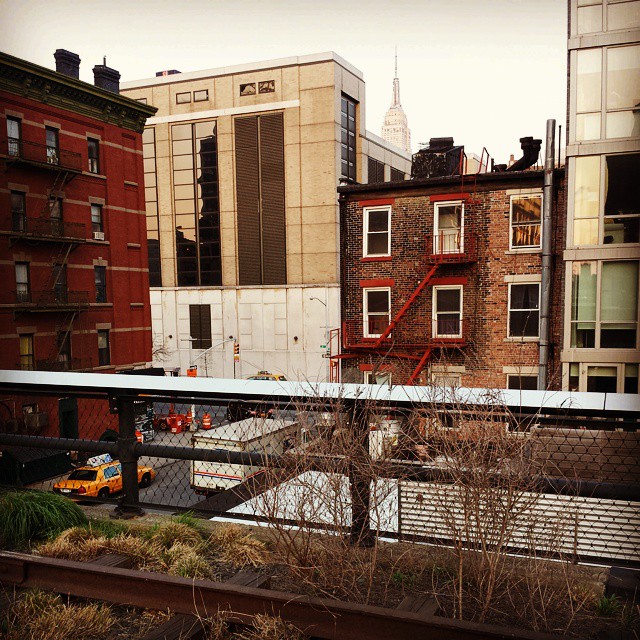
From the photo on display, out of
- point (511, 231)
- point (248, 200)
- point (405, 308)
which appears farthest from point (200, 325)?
point (511, 231)

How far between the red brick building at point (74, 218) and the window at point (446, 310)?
25.0 feet

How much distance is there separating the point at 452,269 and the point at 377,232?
2.37 metres

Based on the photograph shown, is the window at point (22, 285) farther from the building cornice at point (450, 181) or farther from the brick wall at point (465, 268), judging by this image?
the building cornice at point (450, 181)

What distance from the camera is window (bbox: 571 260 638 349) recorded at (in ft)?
36.4

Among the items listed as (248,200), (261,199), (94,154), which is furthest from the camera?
(261,199)

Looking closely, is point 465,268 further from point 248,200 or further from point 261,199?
point 261,199

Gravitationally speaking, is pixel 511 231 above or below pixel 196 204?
below

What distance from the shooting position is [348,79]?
17859mm

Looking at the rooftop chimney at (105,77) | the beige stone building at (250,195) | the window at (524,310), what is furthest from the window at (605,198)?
the rooftop chimney at (105,77)

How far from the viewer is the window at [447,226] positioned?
14344 millimetres

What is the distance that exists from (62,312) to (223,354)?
1078 centimetres

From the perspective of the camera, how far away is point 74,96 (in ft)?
38.6

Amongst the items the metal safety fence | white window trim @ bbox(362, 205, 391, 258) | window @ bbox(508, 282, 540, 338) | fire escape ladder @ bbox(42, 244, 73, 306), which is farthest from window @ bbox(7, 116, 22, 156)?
window @ bbox(508, 282, 540, 338)

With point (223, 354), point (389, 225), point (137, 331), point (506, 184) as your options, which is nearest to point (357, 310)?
point (389, 225)
